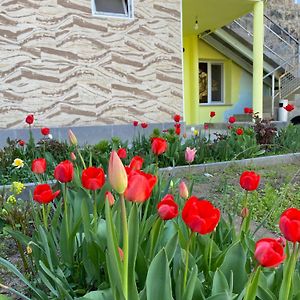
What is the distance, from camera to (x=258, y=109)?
31.2 feet

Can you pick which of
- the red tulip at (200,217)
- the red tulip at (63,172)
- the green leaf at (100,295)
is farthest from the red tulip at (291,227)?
the red tulip at (63,172)

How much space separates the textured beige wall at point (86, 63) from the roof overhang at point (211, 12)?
182 centimetres

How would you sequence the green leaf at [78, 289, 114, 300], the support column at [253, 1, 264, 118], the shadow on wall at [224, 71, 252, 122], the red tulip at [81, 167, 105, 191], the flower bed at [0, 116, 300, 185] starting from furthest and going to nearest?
the shadow on wall at [224, 71, 252, 122], the support column at [253, 1, 264, 118], the flower bed at [0, 116, 300, 185], the red tulip at [81, 167, 105, 191], the green leaf at [78, 289, 114, 300]

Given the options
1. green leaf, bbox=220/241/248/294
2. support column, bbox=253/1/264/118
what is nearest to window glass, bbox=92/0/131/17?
support column, bbox=253/1/264/118

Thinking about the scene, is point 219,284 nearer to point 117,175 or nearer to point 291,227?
point 291,227

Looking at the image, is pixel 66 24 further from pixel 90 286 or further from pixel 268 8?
pixel 268 8

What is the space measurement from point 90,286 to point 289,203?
8.83 ft

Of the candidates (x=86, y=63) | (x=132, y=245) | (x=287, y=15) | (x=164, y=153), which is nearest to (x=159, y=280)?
(x=132, y=245)

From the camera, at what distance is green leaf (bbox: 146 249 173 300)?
1014 millimetres

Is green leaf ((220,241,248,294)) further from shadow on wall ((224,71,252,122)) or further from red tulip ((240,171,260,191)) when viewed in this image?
shadow on wall ((224,71,252,122))

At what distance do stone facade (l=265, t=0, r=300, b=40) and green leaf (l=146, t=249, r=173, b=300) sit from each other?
49.8ft

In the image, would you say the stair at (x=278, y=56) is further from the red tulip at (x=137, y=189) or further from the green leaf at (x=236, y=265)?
the red tulip at (x=137, y=189)

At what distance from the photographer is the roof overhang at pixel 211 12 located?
945 cm

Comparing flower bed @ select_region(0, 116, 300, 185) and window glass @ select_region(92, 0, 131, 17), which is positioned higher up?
window glass @ select_region(92, 0, 131, 17)
